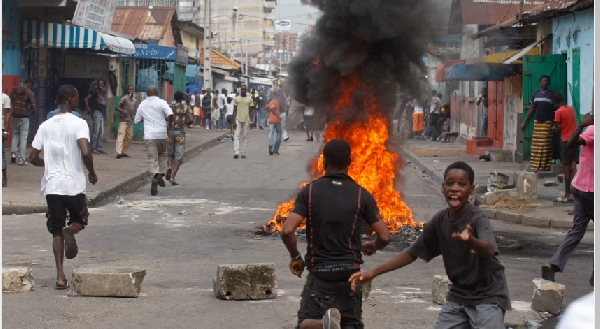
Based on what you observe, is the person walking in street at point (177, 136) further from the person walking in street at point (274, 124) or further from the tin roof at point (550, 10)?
the tin roof at point (550, 10)

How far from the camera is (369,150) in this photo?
11938 millimetres

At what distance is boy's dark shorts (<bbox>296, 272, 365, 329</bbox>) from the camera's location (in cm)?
532

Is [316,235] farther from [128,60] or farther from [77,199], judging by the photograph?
[128,60]

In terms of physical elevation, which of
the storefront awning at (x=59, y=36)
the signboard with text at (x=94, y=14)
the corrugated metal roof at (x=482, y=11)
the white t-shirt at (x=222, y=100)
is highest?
the corrugated metal roof at (x=482, y=11)

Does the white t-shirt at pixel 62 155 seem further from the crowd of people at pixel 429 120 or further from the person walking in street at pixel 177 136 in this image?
the crowd of people at pixel 429 120

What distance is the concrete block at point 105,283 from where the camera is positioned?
773cm

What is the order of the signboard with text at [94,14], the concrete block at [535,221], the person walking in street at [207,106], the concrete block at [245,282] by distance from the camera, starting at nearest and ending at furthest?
1. the concrete block at [245,282]
2. the concrete block at [535,221]
3. the signboard with text at [94,14]
4. the person walking in street at [207,106]

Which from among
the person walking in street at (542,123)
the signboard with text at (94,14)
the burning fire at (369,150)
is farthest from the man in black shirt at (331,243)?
the signboard with text at (94,14)

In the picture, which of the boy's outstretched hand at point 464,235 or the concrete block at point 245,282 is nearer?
the boy's outstretched hand at point 464,235

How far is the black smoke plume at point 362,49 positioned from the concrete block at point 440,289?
14.5ft

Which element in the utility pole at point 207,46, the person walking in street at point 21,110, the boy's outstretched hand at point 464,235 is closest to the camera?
the boy's outstretched hand at point 464,235

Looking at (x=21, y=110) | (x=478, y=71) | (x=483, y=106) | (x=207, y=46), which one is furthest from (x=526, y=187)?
(x=207, y=46)

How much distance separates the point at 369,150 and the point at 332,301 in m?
6.73

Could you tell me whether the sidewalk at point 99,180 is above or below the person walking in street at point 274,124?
below
